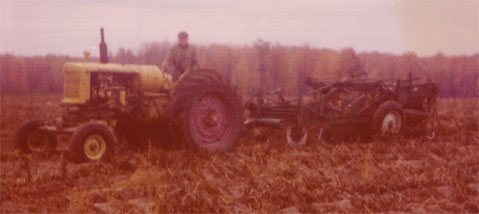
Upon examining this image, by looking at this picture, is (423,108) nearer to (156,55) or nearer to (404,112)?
(404,112)

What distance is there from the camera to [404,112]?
8328 millimetres

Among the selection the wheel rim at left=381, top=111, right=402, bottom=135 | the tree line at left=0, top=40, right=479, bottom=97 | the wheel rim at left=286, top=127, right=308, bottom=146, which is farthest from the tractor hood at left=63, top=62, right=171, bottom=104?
the tree line at left=0, top=40, right=479, bottom=97

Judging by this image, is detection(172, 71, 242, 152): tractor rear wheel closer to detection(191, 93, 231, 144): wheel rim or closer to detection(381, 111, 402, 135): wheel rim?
detection(191, 93, 231, 144): wheel rim

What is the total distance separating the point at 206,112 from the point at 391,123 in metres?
3.06

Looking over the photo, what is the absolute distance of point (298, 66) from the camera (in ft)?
40.7

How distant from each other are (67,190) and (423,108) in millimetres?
6242

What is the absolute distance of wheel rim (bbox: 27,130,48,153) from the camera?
6.52m

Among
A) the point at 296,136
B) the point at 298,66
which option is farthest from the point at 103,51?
the point at 298,66

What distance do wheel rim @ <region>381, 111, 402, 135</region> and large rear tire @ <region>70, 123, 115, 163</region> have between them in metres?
4.04

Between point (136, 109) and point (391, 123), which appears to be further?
point (391, 123)

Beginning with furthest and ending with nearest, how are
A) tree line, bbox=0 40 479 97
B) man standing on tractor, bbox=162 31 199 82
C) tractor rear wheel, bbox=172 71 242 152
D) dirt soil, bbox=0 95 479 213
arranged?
tree line, bbox=0 40 479 97
man standing on tractor, bbox=162 31 199 82
tractor rear wheel, bbox=172 71 242 152
dirt soil, bbox=0 95 479 213

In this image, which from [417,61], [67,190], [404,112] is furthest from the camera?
[417,61]

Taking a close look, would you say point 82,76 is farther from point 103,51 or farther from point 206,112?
point 206,112

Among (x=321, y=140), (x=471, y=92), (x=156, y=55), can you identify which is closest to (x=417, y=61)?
(x=471, y=92)
